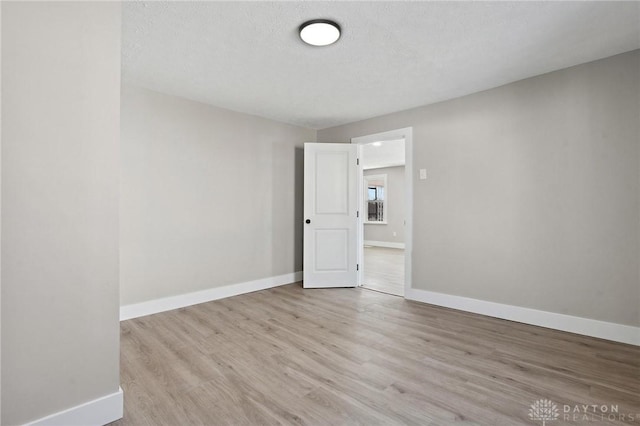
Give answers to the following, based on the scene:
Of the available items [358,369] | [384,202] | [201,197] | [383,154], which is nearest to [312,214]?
[201,197]

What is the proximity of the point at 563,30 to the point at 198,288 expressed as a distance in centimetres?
413

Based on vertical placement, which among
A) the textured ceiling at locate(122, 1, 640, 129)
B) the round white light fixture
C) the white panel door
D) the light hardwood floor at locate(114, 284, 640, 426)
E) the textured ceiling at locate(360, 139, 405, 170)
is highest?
the textured ceiling at locate(360, 139, 405, 170)

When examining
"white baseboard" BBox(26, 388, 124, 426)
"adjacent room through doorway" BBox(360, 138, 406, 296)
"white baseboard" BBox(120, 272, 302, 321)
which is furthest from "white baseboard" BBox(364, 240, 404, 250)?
"white baseboard" BBox(26, 388, 124, 426)

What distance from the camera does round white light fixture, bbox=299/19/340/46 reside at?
2105 mm

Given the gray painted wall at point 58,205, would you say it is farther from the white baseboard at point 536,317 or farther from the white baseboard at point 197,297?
the white baseboard at point 536,317

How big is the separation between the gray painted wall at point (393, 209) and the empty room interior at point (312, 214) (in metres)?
4.78

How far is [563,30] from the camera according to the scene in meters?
2.20

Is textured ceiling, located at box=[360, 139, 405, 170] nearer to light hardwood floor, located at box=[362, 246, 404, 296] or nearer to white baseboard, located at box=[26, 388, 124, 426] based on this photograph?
light hardwood floor, located at box=[362, 246, 404, 296]

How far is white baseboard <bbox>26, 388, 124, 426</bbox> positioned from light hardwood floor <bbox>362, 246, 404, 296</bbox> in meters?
3.23

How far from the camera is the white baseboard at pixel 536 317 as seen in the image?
2559 millimetres

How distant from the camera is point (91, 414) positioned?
1.53m

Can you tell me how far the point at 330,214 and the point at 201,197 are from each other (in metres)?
1.79

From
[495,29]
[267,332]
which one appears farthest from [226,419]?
[495,29]

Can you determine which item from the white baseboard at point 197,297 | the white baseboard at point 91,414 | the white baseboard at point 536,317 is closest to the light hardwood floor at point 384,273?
the white baseboard at point 536,317
